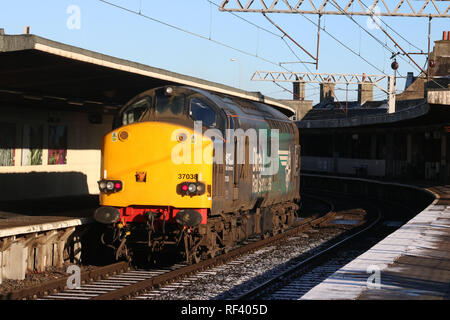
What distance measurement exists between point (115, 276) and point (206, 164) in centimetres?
286

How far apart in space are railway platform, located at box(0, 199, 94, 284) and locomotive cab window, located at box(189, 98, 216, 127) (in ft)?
11.6

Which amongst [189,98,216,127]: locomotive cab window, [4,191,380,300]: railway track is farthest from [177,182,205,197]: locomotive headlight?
[4,191,380,300]: railway track

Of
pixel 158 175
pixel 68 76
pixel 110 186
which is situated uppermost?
pixel 68 76

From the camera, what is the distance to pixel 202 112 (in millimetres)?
13992

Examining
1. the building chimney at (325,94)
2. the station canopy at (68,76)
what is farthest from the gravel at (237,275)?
the building chimney at (325,94)

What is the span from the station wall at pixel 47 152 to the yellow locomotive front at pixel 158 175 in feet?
21.5

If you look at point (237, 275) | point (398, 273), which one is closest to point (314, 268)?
point (237, 275)

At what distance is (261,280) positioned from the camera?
A: 43.5 ft

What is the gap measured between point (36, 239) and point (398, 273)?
23.8ft

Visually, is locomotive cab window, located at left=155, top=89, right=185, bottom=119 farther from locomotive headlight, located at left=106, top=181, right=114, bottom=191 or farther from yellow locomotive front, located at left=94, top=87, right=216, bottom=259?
locomotive headlight, located at left=106, top=181, right=114, bottom=191

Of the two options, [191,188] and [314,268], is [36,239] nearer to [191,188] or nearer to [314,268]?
[191,188]

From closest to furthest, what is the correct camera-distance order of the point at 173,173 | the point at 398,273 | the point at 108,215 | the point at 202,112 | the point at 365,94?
the point at 398,273
the point at 173,173
the point at 108,215
the point at 202,112
the point at 365,94

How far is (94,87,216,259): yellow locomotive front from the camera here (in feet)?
43.8

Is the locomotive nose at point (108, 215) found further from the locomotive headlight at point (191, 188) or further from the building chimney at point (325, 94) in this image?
the building chimney at point (325, 94)
